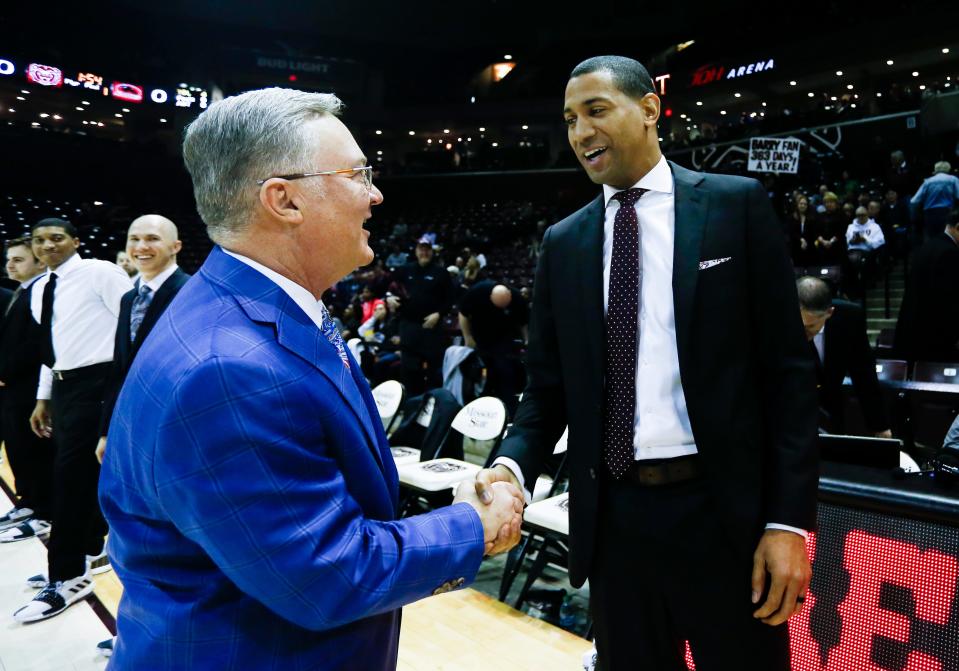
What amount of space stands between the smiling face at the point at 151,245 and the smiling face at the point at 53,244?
1.04 m

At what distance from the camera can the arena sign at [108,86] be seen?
2094 cm

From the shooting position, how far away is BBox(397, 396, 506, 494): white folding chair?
3822 millimetres

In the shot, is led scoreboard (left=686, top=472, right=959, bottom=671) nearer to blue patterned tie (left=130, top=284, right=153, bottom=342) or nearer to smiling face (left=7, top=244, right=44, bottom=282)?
blue patterned tie (left=130, top=284, right=153, bottom=342)

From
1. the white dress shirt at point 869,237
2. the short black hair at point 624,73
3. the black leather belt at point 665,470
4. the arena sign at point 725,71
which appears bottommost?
the black leather belt at point 665,470

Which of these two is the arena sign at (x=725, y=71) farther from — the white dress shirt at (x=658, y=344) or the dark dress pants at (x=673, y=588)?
the dark dress pants at (x=673, y=588)

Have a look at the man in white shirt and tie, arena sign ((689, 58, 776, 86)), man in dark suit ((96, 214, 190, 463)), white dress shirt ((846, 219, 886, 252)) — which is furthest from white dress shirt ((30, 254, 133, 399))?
arena sign ((689, 58, 776, 86))

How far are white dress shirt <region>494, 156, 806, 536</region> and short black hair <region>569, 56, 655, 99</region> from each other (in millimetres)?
198

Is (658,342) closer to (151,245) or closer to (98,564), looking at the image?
(151,245)

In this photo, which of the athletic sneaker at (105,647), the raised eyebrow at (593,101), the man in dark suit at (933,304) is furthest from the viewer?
the man in dark suit at (933,304)

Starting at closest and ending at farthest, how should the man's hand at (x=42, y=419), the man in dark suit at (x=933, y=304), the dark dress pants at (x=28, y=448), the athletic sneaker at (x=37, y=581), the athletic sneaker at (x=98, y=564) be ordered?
the athletic sneaker at (x=37, y=581)
the athletic sneaker at (x=98, y=564)
the man's hand at (x=42, y=419)
the dark dress pants at (x=28, y=448)
the man in dark suit at (x=933, y=304)

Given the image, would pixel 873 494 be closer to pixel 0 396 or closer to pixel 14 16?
pixel 0 396

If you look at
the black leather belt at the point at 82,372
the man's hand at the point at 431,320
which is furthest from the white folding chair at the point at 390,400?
the black leather belt at the point at 82,372

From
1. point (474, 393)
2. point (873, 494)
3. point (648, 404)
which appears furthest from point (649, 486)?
point (474, 393)

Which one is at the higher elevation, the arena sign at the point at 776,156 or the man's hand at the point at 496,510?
the arena sign at the point at 776,156
